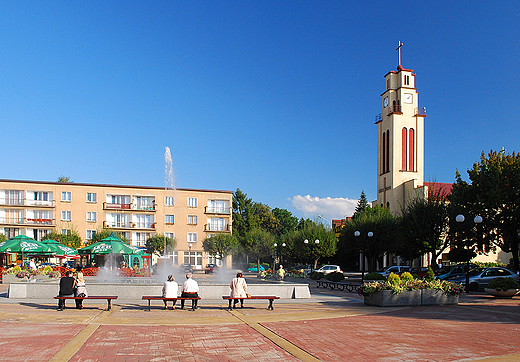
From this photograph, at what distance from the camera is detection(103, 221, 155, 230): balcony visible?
213 ft

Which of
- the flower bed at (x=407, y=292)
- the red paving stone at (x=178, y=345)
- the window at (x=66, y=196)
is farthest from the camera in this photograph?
the window at (x=66, y=196)

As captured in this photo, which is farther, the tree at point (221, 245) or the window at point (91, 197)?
the window at point (91, 197)

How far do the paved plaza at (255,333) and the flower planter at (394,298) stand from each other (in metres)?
0.58

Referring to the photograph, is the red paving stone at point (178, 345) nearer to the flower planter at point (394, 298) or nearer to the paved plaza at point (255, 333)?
the paved plaza at point (255, 333)

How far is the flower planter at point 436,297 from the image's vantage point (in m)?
17.0

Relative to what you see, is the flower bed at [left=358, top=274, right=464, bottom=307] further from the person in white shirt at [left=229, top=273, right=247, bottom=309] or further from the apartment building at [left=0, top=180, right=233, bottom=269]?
the apartment building at [left=0, top=180, right=233, bottom=269]

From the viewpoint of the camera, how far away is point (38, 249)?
29.8 meters

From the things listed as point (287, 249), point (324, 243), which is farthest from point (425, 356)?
point (287, 249)

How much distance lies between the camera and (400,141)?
62156 mm

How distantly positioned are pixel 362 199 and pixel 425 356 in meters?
83.9

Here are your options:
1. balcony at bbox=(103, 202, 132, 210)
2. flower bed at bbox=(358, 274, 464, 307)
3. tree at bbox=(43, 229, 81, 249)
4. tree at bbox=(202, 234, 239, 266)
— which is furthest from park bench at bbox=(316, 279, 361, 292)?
balcony at bbox=(103, 202, 132, 210)

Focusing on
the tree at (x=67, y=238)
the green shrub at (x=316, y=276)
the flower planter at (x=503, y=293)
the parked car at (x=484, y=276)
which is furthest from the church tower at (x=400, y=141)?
the tree at (x=67, y=238)

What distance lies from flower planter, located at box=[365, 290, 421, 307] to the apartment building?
49.0 metres

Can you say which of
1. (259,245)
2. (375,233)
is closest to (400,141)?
(375,233)
